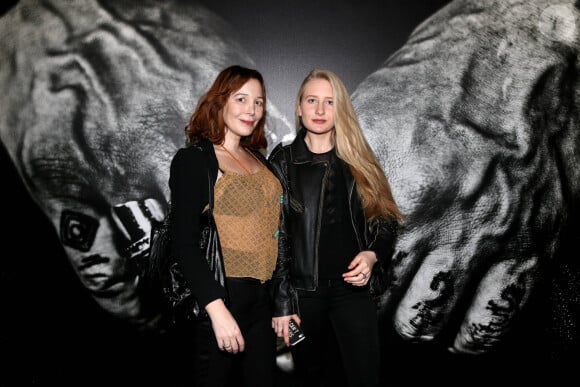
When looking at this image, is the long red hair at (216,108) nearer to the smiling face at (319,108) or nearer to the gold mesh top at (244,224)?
the gold mesh top at (244,224)

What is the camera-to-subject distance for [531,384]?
2896 millimetres

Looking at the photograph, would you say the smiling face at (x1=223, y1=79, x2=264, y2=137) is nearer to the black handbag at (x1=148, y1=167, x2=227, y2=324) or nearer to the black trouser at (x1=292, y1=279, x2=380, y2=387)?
the black handbag at (x1=148, y1=167, x2=227, y2=324)

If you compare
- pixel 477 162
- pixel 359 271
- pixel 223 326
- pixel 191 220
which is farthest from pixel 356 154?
pixel 477 162

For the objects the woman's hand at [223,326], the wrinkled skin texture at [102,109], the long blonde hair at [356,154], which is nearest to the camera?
the woman's hand at [223,326]

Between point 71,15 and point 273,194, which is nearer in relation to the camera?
→ point 273,194

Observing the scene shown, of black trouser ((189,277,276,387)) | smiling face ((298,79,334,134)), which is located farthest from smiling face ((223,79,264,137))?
black trouser ((189,277,276,387))

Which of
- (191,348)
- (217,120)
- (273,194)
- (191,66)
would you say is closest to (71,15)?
(191,66)

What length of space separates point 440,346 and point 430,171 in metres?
1.18

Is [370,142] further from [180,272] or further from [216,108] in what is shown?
[180,272]

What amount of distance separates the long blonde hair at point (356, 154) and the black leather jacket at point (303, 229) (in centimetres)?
4

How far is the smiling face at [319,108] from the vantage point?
6.88 feet

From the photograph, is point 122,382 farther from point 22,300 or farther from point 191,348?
point 191,348

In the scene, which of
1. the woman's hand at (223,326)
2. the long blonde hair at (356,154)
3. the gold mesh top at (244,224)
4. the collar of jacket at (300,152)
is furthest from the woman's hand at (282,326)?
the collar of jacket at (300,152)

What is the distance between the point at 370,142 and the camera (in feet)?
9.39
